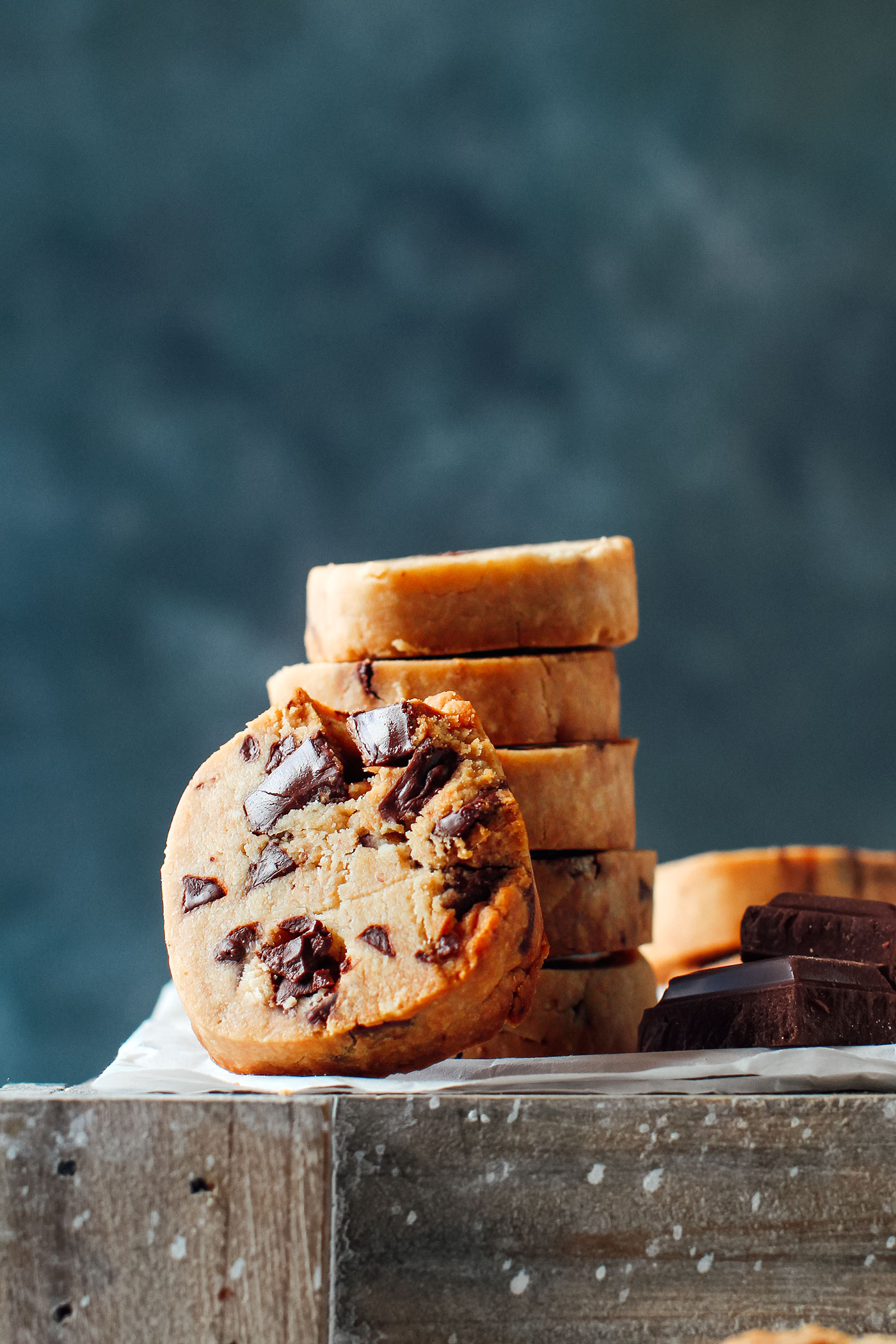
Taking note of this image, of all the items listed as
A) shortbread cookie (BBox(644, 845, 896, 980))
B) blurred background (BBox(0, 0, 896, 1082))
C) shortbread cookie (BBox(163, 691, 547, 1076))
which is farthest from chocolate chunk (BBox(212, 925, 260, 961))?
blurred background (BBox(0, 0, 896, 1082))

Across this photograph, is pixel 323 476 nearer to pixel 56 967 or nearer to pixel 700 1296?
pixel 56 967

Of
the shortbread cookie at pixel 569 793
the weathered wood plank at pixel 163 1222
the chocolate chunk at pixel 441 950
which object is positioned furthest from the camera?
the shortbread cookie at pixel 569 793

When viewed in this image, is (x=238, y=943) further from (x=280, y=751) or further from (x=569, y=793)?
(x=569, y=793)

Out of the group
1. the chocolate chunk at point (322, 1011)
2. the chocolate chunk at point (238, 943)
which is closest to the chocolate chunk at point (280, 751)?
the chocolate chunk at point (238, 943)

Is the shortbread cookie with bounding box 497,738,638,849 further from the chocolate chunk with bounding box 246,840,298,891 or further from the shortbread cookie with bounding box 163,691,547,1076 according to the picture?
the chocolate chunk with bounding box 246,840,298,891

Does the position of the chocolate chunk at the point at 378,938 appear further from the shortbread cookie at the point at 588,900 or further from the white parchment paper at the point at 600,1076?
the shortbread cookie at the point at 588,900

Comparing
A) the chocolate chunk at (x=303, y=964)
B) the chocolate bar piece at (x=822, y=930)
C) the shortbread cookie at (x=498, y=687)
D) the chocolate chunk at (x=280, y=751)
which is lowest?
the chocolate bar piece at (x=822, y=930)

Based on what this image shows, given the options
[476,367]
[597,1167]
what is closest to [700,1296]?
[597,1167]
